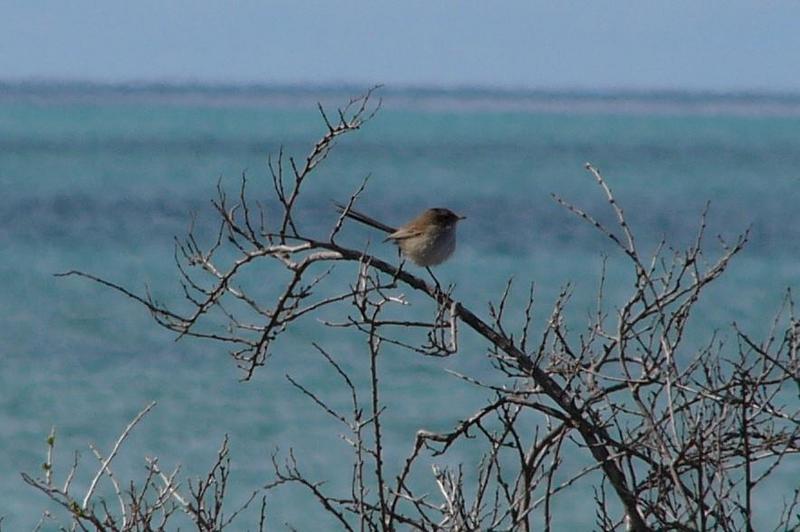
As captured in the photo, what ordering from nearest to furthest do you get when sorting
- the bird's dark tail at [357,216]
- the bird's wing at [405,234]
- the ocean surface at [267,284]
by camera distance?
the bird's dark tail at [357,216] < the bird's wing at [405,234] < the ocean surface at [267,284]

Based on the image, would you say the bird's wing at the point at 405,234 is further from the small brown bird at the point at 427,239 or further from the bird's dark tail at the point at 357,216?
the bird's dark tail at the point at 357,216

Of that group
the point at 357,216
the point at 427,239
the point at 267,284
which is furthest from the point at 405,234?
the point at 267,284

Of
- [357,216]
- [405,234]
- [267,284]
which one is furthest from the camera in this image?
[267,284]

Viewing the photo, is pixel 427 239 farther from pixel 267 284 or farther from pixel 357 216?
pixel 267 284

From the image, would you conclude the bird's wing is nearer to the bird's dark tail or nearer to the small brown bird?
the small brown bird

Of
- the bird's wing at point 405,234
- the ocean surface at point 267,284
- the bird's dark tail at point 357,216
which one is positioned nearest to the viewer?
the bird's dark tail at point 357,216

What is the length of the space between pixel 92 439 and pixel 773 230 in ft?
80.7

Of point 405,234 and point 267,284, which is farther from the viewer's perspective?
point 267,284

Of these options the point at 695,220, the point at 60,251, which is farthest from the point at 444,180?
the point at 60,251

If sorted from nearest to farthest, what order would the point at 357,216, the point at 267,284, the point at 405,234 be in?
the point at 357,216, the point at 405,234, the point at 267,284

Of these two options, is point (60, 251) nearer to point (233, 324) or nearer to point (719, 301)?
point (719, 301)

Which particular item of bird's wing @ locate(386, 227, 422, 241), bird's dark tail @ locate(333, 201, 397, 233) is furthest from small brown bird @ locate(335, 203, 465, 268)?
bird's dark tail @ locate(333, 201, 397, 233)

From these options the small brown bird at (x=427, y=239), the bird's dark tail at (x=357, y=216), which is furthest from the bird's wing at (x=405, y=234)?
the bird's dark tail at (x=357, y=216)

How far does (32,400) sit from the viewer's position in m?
17.7
